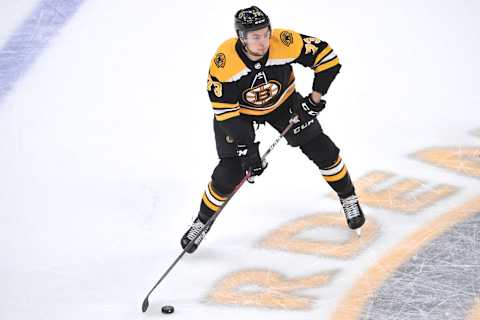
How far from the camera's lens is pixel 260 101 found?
4.18 metres

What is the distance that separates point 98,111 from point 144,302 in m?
2.10

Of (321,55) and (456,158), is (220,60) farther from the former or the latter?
(456,158)

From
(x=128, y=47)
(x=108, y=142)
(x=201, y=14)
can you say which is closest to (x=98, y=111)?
(x=108, y=142)

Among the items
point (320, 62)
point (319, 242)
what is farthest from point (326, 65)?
point (319, 242)

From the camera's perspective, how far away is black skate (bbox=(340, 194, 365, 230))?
4422mm

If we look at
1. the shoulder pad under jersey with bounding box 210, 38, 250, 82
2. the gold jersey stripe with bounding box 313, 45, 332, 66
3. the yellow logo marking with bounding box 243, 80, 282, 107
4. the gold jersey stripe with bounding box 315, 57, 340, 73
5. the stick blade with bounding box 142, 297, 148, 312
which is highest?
the shoulder pad under jersey with bounding box 210, 38, 250, 82

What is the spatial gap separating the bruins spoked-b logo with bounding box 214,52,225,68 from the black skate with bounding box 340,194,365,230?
3.29 ft

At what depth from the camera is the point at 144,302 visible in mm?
3910

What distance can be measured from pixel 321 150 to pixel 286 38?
→ 23.4 inches

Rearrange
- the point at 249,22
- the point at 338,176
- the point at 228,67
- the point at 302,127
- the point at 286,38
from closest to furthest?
the point at 249,22 < the point at 228,67 < the point at 286,38 < the point at 302,127 < the point at 338,176

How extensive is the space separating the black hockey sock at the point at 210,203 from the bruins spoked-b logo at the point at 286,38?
838mm

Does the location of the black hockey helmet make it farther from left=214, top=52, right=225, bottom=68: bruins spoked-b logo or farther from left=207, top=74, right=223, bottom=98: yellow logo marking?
left=207, top=74, right=223, bottom=98: yellow logo marking

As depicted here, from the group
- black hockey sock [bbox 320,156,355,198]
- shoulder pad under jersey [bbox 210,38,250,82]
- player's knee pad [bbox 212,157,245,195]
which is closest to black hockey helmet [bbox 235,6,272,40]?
shoulder pad under jersey [bbox 210,38,250,82]

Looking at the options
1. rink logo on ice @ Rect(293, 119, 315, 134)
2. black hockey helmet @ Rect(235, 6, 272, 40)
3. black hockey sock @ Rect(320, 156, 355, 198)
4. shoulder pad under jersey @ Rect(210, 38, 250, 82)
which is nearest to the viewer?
black hockey helmet @ Rect(235, 6, 272, 40)
